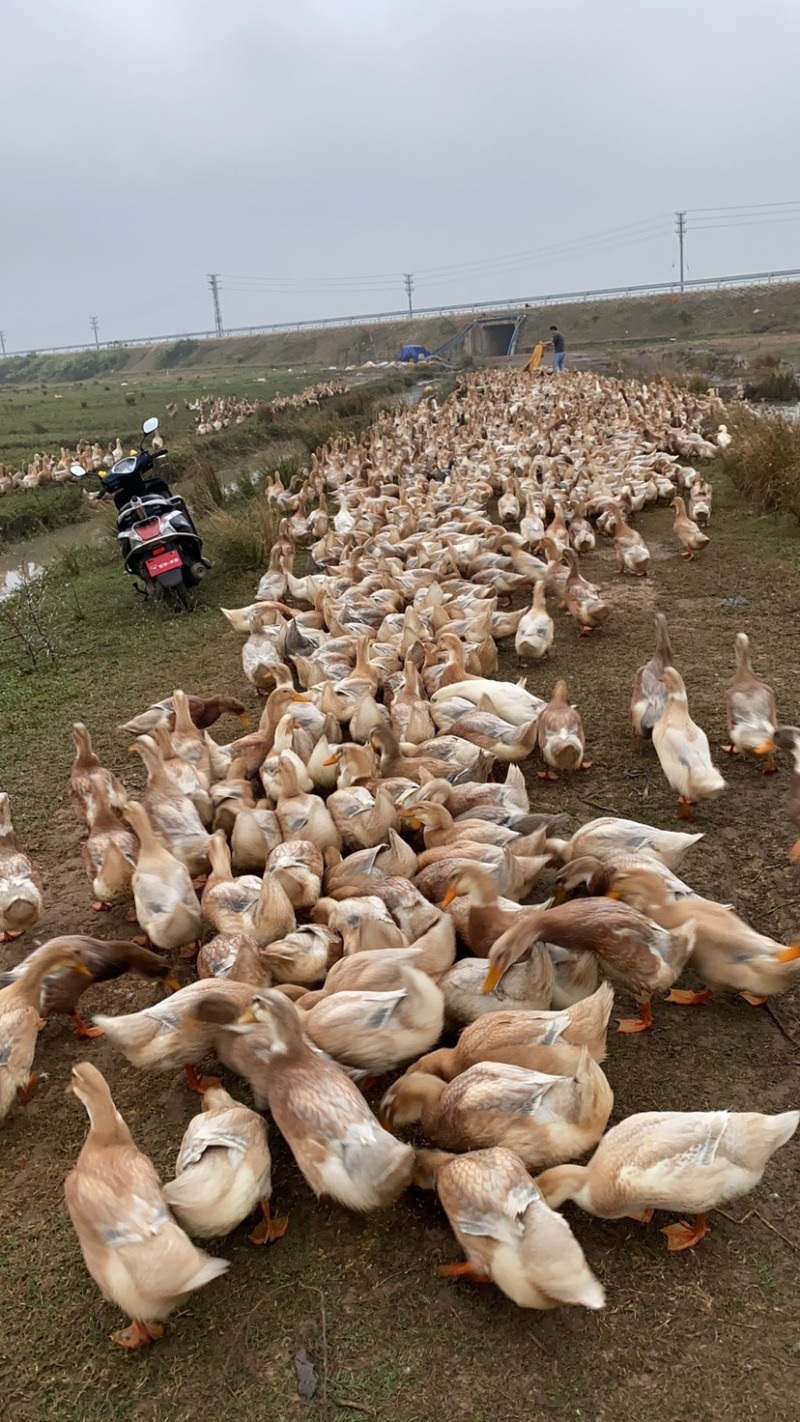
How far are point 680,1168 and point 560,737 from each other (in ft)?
9.56

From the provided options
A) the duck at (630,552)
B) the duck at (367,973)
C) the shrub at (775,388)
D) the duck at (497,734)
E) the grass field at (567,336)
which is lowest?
the duck at (367,973)

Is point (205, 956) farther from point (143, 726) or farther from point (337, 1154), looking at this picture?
point (143, 726)

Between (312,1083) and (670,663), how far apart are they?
3.81m

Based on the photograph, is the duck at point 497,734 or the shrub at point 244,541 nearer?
the duck at point 497,734

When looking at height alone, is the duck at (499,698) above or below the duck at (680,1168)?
above

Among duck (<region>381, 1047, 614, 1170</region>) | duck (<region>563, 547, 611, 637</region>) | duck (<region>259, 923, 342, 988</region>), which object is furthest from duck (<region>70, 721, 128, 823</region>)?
duck (<region>563, 547, 611, 637</region>)

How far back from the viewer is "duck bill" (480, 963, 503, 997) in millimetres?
3172

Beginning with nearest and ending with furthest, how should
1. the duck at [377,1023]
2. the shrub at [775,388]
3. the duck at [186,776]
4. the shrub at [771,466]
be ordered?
the duck at [377,1023] → the duck at [186,776] → the shrub at [771,466] → the shrub at [775,388]

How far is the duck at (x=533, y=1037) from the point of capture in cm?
291

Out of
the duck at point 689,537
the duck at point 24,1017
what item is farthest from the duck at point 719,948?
the duck at point 689,537

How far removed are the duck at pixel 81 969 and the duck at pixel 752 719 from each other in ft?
11.7

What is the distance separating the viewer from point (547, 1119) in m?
2.71

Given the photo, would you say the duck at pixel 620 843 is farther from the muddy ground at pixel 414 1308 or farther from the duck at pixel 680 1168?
the duck at pixel 680 1168

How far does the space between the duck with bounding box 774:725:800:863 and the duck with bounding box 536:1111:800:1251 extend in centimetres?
193
